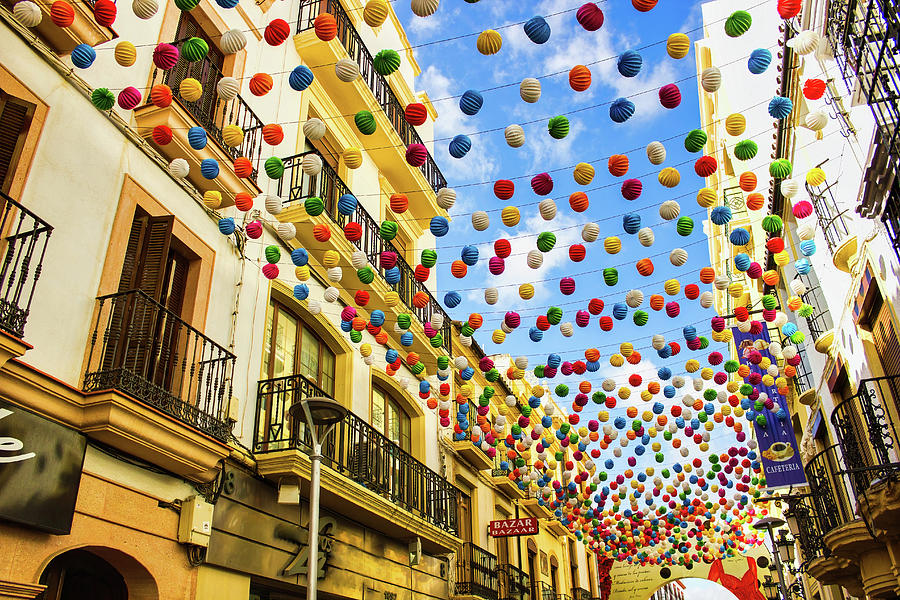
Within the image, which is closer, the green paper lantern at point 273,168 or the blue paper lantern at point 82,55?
the blue paper lantern at point 82,55

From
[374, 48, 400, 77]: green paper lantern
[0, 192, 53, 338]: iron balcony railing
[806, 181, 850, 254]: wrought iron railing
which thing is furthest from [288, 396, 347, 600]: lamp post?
[806, 181, 850, 254]: wrought iron railing

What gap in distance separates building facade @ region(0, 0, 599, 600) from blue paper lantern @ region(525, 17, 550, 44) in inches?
51.6

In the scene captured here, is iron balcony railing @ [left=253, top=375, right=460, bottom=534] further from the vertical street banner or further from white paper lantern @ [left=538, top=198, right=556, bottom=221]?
the vertical street banner

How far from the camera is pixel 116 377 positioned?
608cm

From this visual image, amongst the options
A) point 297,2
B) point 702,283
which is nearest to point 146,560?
point 702,283

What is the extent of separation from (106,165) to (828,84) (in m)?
8.65

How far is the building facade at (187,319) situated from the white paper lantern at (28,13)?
0.08 feet

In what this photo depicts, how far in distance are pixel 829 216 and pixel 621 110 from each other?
5.54 metres

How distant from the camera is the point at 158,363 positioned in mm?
7051

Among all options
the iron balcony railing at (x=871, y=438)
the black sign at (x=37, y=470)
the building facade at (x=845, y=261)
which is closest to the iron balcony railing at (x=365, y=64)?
the building facade at (x=845, y=261)

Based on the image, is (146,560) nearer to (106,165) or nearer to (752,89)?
(106,165)

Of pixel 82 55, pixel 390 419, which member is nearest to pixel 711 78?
pixel 82 55

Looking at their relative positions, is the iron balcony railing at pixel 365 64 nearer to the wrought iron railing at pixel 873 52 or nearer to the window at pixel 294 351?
the window at pixel 294 351

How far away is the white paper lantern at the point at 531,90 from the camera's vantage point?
6438 millimetres
